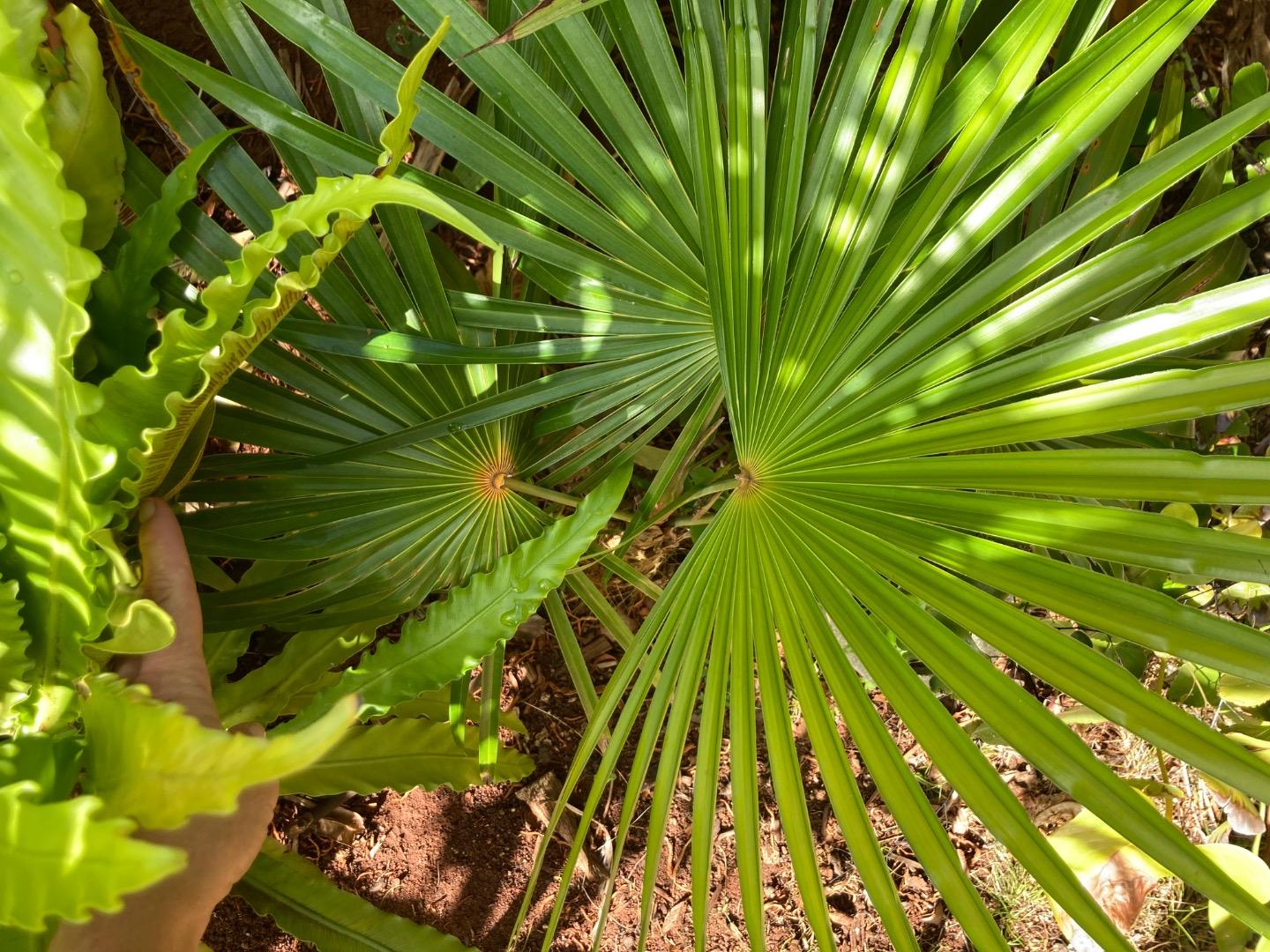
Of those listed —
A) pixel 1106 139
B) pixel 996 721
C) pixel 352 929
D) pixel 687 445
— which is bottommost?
pixel 352 929

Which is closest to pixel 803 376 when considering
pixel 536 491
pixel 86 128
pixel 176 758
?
pixel 536 491

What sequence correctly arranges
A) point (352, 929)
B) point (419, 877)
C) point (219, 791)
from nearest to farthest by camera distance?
point (219, 791) → point (352, 929) → point (419, 877)

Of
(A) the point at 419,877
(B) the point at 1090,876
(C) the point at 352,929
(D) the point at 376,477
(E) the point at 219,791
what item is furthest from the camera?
(A) the point at 419,877

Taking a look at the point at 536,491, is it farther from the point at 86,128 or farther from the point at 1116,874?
the point at 1116,874

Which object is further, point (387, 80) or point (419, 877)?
point (419, 877)

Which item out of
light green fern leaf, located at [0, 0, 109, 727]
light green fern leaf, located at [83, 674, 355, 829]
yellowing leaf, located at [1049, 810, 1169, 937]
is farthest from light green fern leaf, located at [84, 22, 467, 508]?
yellowing leaf, located at [1049, 810, 1169, 937]

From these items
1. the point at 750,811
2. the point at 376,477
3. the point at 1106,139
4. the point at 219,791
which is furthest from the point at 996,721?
the point at 1106,139

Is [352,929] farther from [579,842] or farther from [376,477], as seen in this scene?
[376,477]
